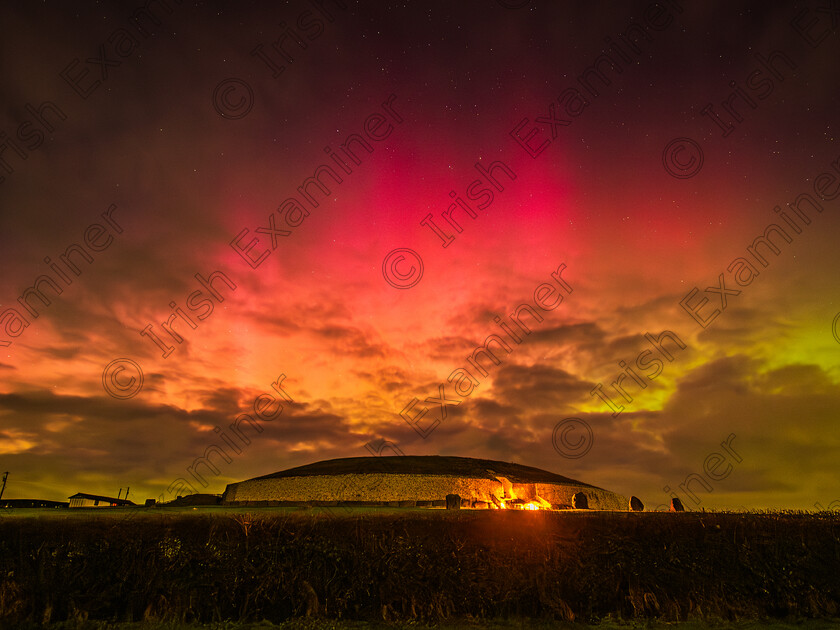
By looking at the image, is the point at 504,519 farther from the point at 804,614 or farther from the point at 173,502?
the point at 173,502

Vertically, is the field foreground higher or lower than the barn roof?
lower

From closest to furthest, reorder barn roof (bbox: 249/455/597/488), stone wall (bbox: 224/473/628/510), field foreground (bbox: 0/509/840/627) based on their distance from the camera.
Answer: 1. field foreground (bbox: 0/509/840/627)
2. stone wall (bbox: 224/473/628/510)
3. barn roof (bbox: 249/455/597/488)

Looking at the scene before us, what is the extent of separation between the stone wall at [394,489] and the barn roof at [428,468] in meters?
1.34

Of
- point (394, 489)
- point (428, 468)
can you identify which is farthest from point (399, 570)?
point (428, 468)

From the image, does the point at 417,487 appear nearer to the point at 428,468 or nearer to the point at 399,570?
the point at 428,468

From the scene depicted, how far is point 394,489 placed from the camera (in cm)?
5850

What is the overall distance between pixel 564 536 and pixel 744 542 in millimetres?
4938

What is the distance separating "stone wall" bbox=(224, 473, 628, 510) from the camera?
5850 centimetres

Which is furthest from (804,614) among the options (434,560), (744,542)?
(434,560)

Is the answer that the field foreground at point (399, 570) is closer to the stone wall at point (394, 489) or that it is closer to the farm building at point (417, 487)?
the farm building at point (417, 487)

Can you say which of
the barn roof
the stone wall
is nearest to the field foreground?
the stone wall

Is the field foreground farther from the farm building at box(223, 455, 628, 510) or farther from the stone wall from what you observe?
the stone wall

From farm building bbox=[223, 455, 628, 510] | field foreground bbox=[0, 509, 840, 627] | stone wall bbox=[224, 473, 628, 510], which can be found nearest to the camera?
field foreground bbox=[0, 509, 840, 627]

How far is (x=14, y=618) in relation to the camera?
36.1 feet
